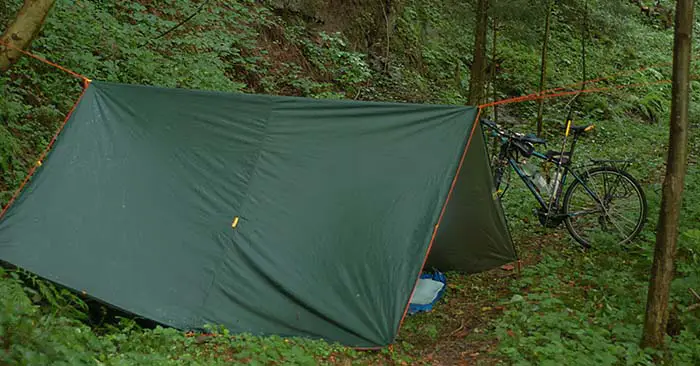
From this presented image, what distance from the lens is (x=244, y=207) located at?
406 centimetres

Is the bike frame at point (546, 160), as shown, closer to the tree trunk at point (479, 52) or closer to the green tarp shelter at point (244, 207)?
the green tarp shelter at point (244, 207)

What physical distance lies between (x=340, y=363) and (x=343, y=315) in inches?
15.7

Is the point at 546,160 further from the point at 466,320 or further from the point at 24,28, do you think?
the point at 24,28

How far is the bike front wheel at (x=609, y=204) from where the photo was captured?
198 inches

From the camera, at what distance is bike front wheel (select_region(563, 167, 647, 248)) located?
5.03 meters

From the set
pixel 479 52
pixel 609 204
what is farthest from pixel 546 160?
pixel 479 52

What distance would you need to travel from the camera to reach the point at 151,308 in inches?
148

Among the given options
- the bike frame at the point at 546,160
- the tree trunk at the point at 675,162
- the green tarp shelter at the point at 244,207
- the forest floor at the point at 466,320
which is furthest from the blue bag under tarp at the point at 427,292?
the tree trunk at the point at 675,162

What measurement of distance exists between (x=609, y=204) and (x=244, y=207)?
309cm

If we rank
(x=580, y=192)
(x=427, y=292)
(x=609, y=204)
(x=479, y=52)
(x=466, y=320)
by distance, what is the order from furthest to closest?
(x=479, y=52) < (x=580, y=192) < (x=609, y=204) < (x=427, y=292) < (x=466, y=320)

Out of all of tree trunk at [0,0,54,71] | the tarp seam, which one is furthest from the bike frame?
tree trunk at [0,0,54,71]

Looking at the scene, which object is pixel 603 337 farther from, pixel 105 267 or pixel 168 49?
pixel 168 49

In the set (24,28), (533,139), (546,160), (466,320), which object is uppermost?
(533,139)

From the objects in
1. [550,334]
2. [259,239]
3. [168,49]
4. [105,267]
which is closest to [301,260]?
[259,239]
